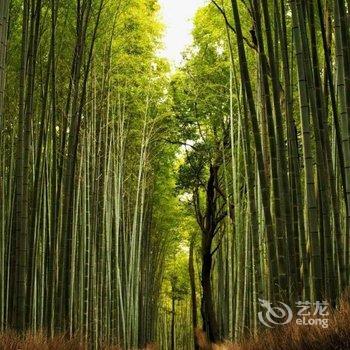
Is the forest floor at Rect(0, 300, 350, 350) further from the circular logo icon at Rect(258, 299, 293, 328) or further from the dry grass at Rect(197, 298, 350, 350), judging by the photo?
the circular logo icon at Rect(258, 299, 293, 328)

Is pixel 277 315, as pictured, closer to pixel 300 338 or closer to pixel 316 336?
pixel 300 338

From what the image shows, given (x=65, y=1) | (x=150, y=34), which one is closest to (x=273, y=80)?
(x=65, y=1)

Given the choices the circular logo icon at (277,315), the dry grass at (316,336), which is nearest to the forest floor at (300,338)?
the dry grass at (316,336)

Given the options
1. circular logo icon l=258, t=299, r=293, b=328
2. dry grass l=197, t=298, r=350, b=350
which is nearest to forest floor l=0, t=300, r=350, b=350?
dry grass l=197, t=298, r=350, b=350

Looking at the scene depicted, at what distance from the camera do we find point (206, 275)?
30.1 ft

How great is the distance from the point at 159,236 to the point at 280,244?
458 inches

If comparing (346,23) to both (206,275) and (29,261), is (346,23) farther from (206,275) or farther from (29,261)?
(206,275)

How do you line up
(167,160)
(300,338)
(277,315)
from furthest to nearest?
(167,160), (277,315), (300,338)

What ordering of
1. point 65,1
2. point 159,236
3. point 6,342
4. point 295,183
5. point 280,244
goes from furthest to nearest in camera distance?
point 159,236
point 65,1
point 295,183
point 280,244
point 6,342

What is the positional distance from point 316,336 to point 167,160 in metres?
8.84

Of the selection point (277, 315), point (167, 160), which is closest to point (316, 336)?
point (277, 315)

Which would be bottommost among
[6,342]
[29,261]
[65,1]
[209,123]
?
[6,342]

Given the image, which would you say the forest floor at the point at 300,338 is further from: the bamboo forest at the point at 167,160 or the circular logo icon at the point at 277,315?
the circular logo icon at the point at 277,315

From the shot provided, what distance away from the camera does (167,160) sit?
35.6 feet
